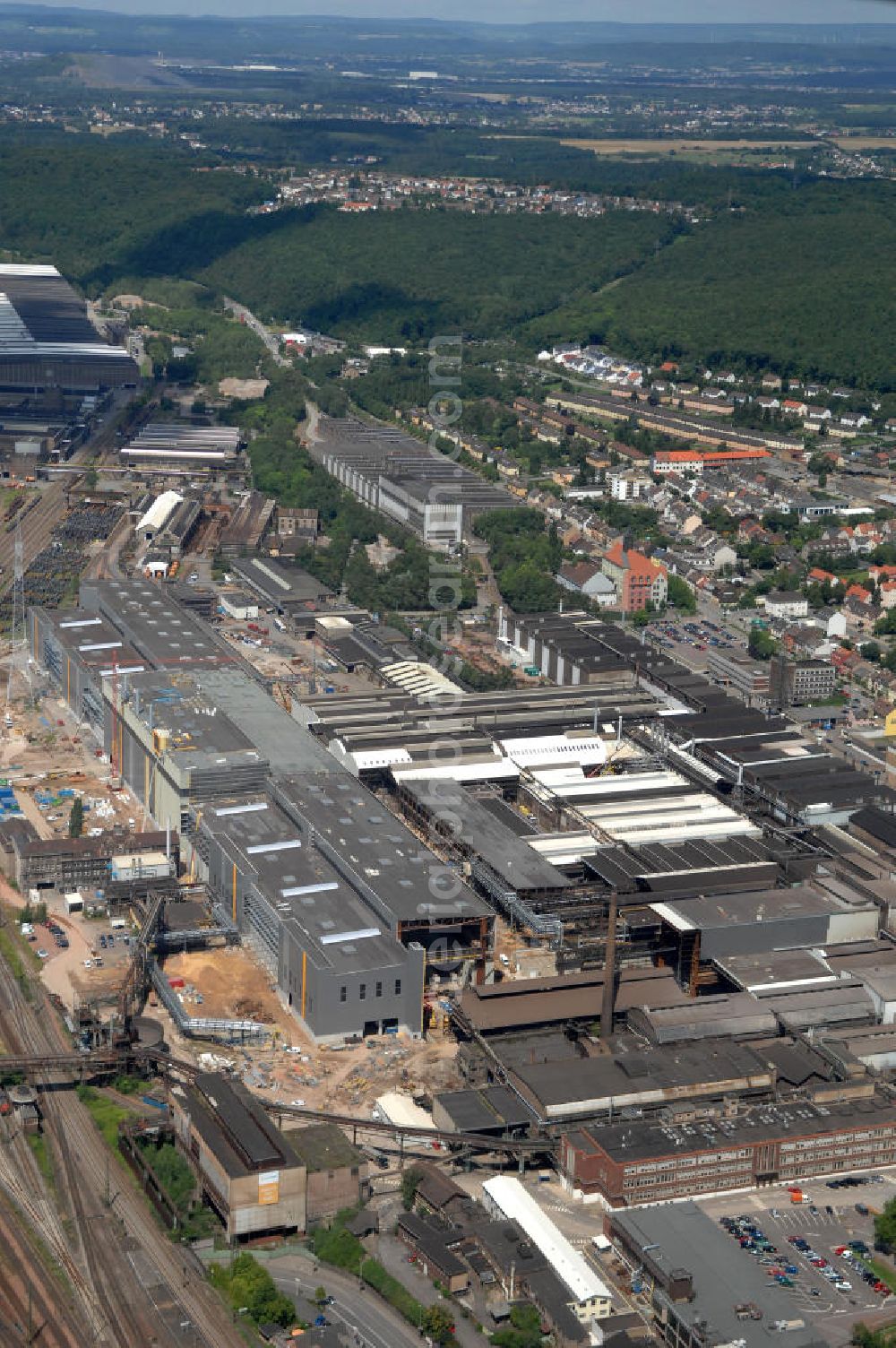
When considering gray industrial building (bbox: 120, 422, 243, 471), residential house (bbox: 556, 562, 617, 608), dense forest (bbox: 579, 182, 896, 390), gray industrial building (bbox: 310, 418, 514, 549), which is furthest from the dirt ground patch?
dense forest (bbox: 579, 182, 896, 390)

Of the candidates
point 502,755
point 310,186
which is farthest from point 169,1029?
point 310,186

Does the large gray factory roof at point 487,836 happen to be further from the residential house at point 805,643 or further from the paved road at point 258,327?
Answer: the paved road at point 258,327

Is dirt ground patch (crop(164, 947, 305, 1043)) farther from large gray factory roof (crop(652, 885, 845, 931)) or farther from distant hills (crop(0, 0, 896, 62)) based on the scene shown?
distant hills (crop(0, 0, 896, 62))

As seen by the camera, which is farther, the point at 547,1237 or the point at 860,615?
the point at 860,615

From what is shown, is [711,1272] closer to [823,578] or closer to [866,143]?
[823,578]

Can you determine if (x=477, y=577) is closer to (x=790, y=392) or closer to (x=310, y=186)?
(x=790, y=392)

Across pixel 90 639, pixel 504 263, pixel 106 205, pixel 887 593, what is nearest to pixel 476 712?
pixel 90 639
